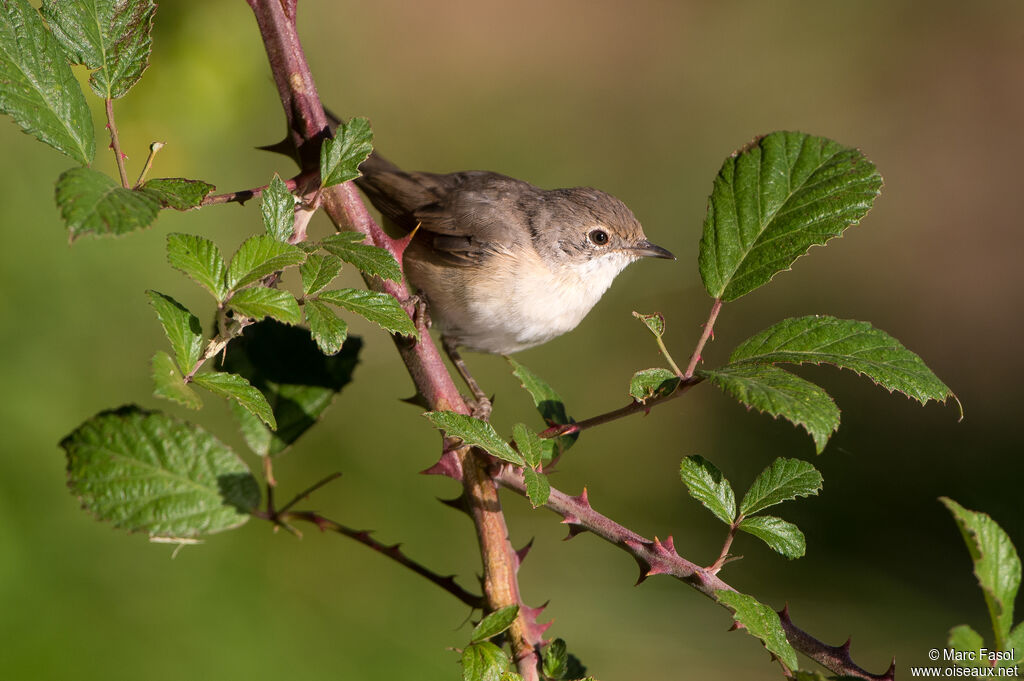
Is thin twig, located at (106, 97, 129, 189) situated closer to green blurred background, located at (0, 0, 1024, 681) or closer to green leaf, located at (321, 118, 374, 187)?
green leaf, located at (321, 118, 374, 187)

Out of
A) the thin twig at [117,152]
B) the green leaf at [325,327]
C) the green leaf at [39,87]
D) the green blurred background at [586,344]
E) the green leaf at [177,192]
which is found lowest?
the green blurred background at [586,344]

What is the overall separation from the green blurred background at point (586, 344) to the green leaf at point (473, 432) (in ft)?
6.76

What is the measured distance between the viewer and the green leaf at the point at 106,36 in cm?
131

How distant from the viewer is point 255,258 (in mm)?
1229

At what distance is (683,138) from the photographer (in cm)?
659

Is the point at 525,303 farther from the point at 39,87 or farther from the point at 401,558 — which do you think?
the point at 39,87

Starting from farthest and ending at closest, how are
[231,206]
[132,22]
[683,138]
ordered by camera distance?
[683,138] → [231,206] → [132,22]

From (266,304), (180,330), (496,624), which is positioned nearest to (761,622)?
(496,624)

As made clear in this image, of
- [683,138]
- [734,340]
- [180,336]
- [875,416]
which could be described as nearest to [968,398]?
[875,416]

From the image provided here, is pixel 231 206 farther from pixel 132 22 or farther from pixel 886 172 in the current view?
pixel 886 172

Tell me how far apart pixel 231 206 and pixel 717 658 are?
11.2ft

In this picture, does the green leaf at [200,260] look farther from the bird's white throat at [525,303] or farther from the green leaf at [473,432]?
the bird's white throat at [525,303]

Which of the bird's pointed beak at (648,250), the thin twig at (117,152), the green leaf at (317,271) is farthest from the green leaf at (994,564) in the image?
the bird's pointed beak at (648,250)

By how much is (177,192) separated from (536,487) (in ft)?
2.26
